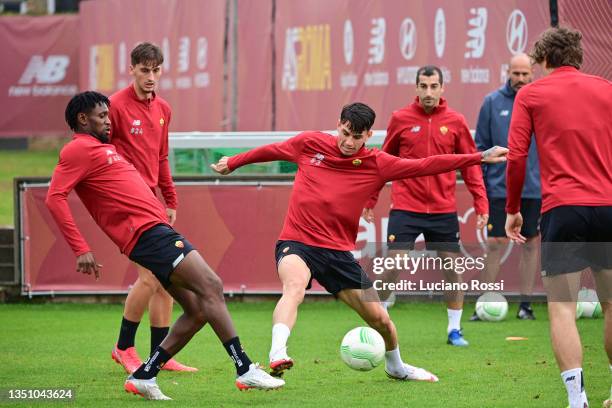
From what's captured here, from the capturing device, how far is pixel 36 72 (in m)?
30.3

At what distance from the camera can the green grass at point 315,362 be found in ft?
28.4

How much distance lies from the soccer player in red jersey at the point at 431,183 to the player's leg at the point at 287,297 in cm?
276

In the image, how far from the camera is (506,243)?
13820 millimetres

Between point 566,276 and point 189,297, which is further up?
point 566,276

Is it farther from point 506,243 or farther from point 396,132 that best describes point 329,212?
point 506,243

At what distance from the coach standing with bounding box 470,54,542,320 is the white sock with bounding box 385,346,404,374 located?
13.6 feet

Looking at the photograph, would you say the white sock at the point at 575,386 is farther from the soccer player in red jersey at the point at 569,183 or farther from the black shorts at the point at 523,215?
the black shorts at the point at 523,215

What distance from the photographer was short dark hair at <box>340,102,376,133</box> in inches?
345

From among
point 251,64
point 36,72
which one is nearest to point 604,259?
point 251,64

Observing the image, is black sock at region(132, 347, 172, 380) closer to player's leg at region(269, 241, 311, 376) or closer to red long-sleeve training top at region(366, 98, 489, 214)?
player's leg at region(269, 241, 311, 376)

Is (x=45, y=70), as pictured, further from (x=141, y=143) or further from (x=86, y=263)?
(x=86, y=263)

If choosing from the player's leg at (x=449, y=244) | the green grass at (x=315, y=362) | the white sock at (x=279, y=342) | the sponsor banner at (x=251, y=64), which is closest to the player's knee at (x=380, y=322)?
the green grass at (x=315, y=362)

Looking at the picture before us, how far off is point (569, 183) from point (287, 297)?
2.08 m

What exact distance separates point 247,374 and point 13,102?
2292 cm
